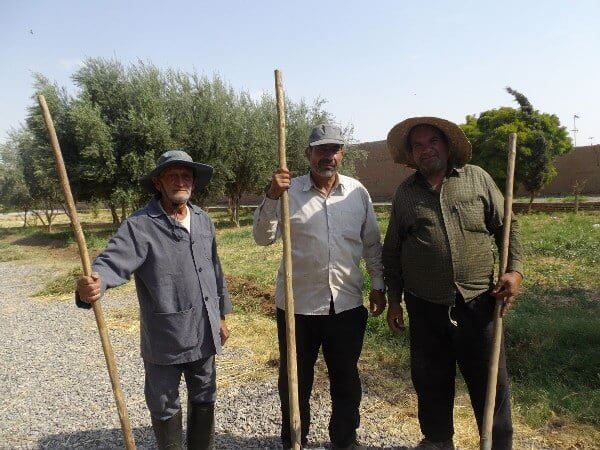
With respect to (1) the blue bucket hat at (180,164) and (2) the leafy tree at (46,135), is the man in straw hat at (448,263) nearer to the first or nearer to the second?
(1) the blue bucket hat at (180,164)

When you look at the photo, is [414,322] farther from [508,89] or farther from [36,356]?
[508,89]

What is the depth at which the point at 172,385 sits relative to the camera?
107 inches

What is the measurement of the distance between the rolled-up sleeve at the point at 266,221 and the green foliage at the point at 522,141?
15007mm

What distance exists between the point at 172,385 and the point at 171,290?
1.78ft

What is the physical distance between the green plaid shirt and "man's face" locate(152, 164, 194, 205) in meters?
1.28

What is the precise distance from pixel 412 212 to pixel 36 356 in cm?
528

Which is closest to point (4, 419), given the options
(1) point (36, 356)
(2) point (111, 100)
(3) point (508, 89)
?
(1) point (36, 356)

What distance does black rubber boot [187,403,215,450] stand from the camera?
9.45 feet

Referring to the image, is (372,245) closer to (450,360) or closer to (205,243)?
(450,360)

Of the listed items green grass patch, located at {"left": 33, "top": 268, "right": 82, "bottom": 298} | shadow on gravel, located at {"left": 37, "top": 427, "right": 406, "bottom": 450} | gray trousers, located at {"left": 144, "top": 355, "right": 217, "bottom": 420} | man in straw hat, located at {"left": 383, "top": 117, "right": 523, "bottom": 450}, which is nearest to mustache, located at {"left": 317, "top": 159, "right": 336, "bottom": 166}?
man in straw hat, located at {"left": 383, "top": 117, "right": 523, "bottom": 450}

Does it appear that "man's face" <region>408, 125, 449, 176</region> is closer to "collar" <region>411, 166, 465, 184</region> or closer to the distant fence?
"collar" <region>411, 166, 465, 184</region>

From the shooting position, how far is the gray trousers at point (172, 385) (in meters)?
2.68

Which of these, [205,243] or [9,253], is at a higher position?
[205,243]

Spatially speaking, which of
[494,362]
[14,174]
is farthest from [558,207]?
[14,174]
